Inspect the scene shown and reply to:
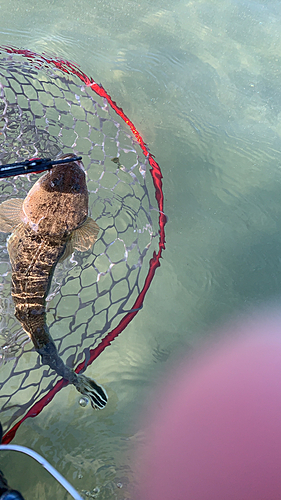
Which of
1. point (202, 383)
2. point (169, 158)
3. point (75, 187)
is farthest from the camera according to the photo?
point (169, 158)

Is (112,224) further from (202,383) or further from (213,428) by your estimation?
(213,428)

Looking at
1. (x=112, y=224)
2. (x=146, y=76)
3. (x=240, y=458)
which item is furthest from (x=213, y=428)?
(x=146, y=76)

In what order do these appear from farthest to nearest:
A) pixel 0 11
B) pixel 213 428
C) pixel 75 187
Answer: pixel 0 11, pixel 213 428, pixel 75 187

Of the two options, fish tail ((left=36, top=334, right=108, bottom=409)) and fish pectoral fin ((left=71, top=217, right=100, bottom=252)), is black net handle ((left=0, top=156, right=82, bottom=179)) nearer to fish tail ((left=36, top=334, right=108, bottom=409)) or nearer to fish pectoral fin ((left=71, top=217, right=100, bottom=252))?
fish pectoral fin ((left=71, top=217, right=100, bottom=252))

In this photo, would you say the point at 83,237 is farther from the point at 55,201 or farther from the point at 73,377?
the point at 73,377

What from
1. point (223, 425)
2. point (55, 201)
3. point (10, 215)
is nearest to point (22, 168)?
point (55, 201)

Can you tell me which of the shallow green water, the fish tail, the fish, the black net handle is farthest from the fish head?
the shallow green water
